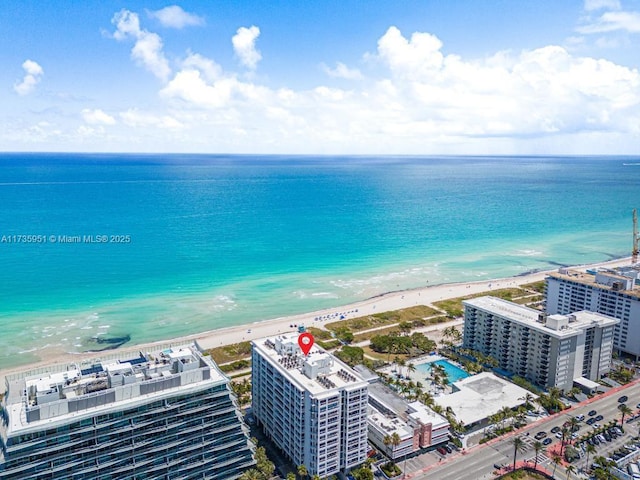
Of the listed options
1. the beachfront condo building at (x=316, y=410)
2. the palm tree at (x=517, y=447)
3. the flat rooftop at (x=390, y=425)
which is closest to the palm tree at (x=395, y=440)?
the flat rooftop at (x=390, y=425)

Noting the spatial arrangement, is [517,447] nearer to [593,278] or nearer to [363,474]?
[363,474]

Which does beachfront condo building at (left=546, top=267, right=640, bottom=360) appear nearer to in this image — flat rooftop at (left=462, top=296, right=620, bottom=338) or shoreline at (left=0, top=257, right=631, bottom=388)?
flat rooftop at (left=462, top=296, right=620, bottom=338)

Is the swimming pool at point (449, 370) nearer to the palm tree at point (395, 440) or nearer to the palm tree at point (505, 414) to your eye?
the palm tree at point (505, 414)

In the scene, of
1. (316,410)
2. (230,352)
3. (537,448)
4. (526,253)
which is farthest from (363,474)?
(526,253)

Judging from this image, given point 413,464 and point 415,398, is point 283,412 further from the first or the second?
point 415,398


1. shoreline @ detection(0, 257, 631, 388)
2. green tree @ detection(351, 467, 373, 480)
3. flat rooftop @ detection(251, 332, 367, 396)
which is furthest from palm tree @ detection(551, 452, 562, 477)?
shoreline @ detection(0, 257, 631, 388)

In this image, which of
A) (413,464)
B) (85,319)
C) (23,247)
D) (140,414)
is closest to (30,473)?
Answer: (140,414)
